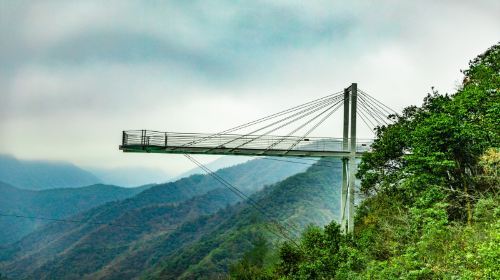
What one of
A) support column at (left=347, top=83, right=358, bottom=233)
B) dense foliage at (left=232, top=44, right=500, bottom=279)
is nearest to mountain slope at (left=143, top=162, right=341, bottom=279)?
support column at (left=347, top=83, right=358, bottom=233)

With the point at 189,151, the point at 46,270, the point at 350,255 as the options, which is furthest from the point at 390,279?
the point at 46,270

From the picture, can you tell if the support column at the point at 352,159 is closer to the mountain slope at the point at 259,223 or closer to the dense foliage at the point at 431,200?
the dense foliage at the point at 431,200

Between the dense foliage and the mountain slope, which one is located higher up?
the dense foliage

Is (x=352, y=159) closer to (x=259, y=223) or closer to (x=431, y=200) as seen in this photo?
(x=431, y=200)

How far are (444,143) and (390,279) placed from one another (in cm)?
649

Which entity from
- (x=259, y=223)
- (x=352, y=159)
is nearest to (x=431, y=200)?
(x=352, y=159)

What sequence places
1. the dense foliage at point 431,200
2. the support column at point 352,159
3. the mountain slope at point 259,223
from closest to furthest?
the dense foliage at point 431,200 → the support column at point 352,159 → the mountain slope at point 259,223

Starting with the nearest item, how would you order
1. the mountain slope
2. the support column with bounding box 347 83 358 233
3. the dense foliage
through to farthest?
the dense foliage → the support column with bounding box 347 83 358 233 → the mountain slope

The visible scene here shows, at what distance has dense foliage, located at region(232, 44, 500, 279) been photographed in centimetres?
1357

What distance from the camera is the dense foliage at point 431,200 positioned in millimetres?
13569

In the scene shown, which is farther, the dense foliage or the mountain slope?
the mountain slope

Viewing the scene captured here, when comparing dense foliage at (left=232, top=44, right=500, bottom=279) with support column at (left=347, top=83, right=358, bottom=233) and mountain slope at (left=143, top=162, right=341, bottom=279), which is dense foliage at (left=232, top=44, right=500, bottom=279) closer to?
support column at (left=347, top=83, right=358, bottom=233)

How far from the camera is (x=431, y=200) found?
1670 centimetres

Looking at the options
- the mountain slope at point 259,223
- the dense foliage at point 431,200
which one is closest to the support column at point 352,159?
the dense foliage at point 431,200
